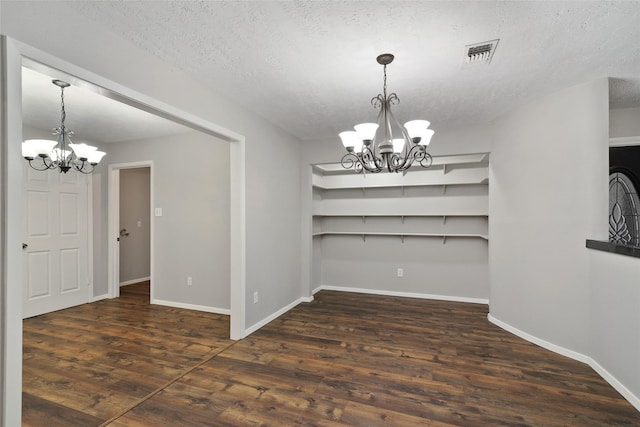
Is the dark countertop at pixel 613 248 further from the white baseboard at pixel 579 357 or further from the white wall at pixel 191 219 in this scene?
the white wall at pixel 191 219

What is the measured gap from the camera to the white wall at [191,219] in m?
3.99

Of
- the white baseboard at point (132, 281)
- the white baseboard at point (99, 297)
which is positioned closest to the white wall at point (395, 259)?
the white baseboard at point (99, 297)

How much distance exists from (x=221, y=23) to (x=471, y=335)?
3613mm

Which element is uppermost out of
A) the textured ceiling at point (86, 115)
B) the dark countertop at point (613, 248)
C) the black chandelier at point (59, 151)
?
the textured ceiling at point (86, 115)

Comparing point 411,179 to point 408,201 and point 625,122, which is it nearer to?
point 408,201

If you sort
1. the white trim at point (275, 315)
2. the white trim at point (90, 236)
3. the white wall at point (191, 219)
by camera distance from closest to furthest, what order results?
the white trim at point (275, 315) → the white wall at point (191, 219) → the white trim at point (90, 236)

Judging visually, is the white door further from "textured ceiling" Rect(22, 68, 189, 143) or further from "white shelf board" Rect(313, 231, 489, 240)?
"white shelf board" Rect(313, 231, 489, 240)

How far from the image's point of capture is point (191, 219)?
13.6 feet

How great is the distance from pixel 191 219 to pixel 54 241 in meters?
1.91

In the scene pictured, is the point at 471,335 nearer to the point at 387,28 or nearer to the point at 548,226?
the point at 548,226

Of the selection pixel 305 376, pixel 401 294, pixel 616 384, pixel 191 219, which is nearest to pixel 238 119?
pixel 191 219

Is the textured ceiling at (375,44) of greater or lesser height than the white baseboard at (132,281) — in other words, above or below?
above

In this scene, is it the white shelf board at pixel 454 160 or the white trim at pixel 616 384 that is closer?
the white trim at pixel 616 384

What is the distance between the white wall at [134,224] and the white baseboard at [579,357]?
19.7 ft
